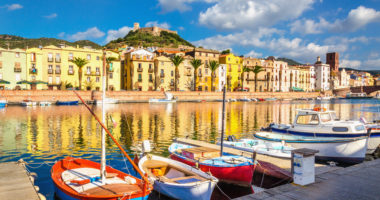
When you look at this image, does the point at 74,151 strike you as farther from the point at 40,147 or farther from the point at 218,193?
the point at 218,193

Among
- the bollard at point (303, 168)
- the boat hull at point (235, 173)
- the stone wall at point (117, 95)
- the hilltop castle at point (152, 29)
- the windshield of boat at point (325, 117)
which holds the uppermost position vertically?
the hilltop castle at point (152, 29)

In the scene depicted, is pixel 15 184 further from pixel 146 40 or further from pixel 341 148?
pixel 146 40

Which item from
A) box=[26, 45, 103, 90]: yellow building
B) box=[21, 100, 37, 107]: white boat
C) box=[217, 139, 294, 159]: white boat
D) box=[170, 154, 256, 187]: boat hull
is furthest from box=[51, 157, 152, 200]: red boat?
box=[26, 45, 103, 90]: yellow building

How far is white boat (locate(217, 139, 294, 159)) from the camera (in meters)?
16.0

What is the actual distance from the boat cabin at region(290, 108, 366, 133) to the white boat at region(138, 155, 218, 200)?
40.8ft

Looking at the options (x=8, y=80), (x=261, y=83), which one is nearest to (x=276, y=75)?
(x=261, y=83)

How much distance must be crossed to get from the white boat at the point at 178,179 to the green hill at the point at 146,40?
489 feet

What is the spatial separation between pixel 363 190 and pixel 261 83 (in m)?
117

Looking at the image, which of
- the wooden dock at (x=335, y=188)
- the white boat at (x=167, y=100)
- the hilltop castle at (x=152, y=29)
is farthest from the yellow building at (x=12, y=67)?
the hilltop castle at (x=152, y=29)

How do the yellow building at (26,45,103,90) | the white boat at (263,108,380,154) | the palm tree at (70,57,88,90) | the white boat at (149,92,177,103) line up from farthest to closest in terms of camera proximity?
the white boat at (149,92,177,103) → the palm tree at (70,57,88,90) → the yellow building at (26,45,103,90) → the white boat at (263,108,380,154)

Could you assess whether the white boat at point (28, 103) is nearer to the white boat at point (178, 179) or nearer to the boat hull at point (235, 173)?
the white boat at point (178, 179)

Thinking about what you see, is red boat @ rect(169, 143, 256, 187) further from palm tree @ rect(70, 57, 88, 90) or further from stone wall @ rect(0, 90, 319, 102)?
palm tree @ rect(70, 57, 88, 90)

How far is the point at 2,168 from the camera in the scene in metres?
13.2

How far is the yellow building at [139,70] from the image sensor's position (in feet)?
293
